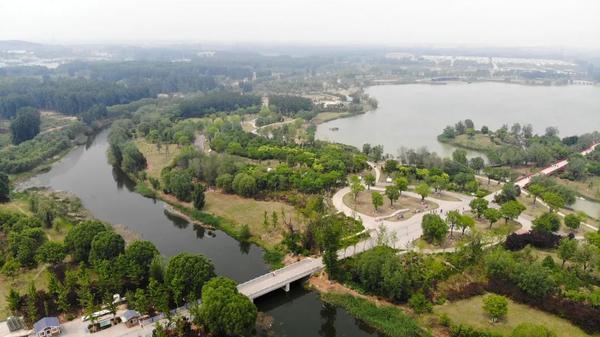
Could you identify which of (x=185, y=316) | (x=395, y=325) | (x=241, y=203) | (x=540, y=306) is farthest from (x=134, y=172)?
(x=540, y=306)

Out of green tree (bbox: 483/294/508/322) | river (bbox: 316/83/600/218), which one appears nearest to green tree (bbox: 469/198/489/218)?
green tree (bbox: 483/294/508/322)

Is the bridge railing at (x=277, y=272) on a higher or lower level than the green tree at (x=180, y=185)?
lower

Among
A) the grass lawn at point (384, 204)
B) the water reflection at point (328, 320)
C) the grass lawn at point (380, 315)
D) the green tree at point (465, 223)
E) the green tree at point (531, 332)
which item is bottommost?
the water reflection at point (328, 320)

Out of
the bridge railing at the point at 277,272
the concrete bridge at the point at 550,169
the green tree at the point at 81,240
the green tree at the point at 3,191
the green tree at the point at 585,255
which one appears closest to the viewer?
the green tree at the point at 585,255

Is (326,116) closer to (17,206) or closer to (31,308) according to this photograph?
(17,206)

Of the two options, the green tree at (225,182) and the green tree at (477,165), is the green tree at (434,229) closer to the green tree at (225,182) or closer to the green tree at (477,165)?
the green tree at (225,182)

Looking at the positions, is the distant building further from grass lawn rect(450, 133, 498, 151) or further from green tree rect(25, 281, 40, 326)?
grass lawn rect(450, 133, 498, 151)

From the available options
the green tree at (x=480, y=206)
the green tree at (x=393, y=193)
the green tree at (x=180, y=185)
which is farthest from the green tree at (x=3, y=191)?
the green tree at (x=480, y=206)
